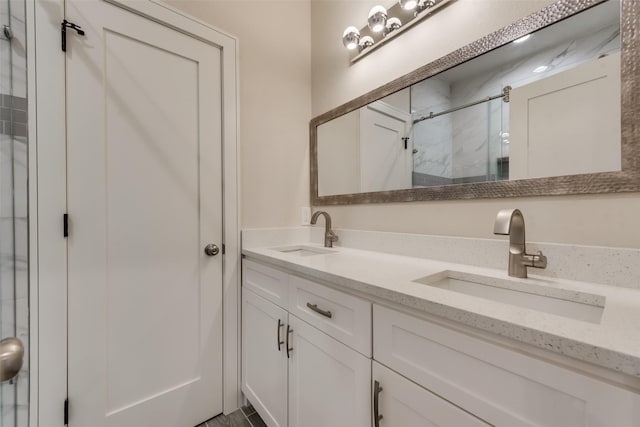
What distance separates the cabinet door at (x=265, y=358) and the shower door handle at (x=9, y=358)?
792 millimetres

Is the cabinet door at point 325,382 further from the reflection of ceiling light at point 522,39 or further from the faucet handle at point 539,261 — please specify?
the reflection of ceiling light at point 522,39

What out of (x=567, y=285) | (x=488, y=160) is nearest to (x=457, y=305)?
(x=567, y=285)

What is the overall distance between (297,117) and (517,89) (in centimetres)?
124

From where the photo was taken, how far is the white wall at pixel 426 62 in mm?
791

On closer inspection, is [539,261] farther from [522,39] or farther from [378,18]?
[378,18]

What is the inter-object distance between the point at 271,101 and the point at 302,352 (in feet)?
4.71

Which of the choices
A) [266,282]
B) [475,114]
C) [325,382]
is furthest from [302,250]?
[475,114]

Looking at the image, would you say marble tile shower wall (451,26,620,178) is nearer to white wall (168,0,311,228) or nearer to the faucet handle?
the faucet handle

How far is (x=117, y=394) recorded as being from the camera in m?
1.13

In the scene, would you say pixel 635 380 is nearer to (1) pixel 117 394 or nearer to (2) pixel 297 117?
(1) pixel 117 394

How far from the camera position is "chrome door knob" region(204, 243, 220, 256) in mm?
1363

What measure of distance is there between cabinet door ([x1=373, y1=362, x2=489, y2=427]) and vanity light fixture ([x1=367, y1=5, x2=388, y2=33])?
149 centimetres

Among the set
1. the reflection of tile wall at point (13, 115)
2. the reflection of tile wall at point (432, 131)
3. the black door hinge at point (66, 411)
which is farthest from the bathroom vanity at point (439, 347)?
the reflection of tile wall at point (13, 115)

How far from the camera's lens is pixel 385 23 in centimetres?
131
